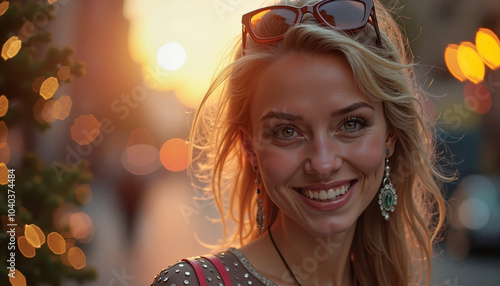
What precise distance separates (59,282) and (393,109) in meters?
1.77

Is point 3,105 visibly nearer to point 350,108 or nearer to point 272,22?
point 272,22

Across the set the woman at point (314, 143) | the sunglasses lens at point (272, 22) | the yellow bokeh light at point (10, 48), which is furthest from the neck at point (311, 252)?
the yellow bokeh light at point (10, 48)

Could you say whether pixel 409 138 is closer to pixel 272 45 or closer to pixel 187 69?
pixel 272 45

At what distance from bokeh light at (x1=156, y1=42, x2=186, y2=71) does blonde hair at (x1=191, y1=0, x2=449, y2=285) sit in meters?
1.08

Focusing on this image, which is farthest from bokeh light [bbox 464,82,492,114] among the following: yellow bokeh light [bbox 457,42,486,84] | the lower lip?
the lower lip

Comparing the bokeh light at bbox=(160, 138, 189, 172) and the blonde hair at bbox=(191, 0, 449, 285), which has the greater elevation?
the blonde hair at bbox=(191, 0, 449, 285)

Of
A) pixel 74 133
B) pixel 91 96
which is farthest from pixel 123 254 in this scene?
pixel 74 133

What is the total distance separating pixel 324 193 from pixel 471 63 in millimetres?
6032

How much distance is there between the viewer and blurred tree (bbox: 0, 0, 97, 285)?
274cm

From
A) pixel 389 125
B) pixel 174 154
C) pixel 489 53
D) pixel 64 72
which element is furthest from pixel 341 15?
pixel 174 154

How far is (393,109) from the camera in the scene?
2.33 metres

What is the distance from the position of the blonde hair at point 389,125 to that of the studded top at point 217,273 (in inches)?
13.1

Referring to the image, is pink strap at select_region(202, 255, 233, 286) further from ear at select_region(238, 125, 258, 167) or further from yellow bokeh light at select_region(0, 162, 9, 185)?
yellow bokeh light at select_region(0, 162, 9, 185)

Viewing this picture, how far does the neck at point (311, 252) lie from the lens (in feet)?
7.70
